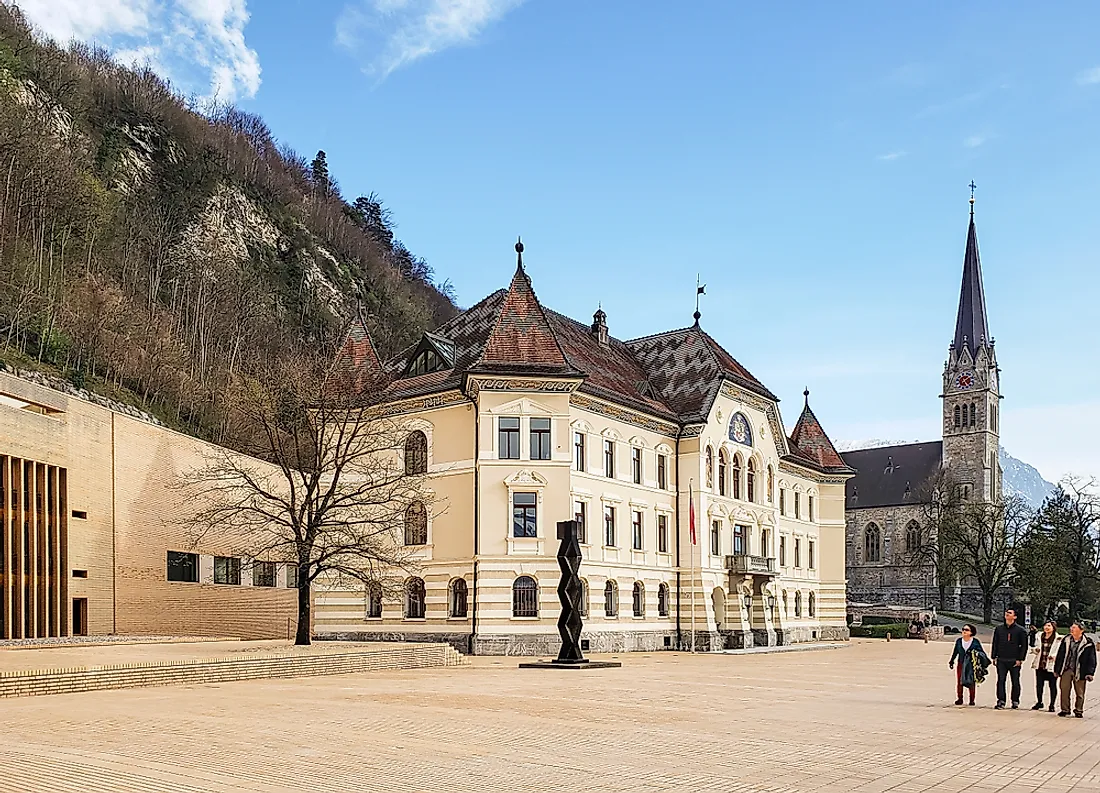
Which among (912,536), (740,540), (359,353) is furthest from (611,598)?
(912,536)

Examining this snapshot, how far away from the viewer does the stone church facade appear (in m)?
105

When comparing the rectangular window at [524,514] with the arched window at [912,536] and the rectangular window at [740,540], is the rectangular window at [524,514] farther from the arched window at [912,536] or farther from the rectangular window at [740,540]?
the arched window at [912,536]

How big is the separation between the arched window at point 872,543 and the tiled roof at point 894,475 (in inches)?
91.2

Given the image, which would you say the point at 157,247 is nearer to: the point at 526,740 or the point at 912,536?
the point at 912,536

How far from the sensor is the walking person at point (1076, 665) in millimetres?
18922

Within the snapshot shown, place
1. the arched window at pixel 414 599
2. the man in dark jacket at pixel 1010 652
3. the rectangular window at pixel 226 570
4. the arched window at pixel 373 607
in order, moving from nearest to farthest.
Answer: the man in dark jacket at pixel 1010 652 → the arched window at pixel 414 599 → the arched window at pixel 373 607 → the rectangular window at pixel 226 570

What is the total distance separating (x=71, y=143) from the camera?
7425 cm

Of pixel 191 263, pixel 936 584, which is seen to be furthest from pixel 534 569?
pixel 936 584

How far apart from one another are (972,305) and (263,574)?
79494 millimetres

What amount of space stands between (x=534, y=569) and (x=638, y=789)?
102 feet

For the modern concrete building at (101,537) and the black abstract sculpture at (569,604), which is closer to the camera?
the black abstract sculpture at (569,604)

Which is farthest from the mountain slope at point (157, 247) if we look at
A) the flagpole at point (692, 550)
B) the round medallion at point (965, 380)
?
the round medallion at point (965, 380)

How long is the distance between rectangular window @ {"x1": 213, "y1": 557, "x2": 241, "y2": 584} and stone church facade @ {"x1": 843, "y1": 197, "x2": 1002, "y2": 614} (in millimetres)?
71370

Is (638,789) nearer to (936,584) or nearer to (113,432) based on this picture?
(113,432)
